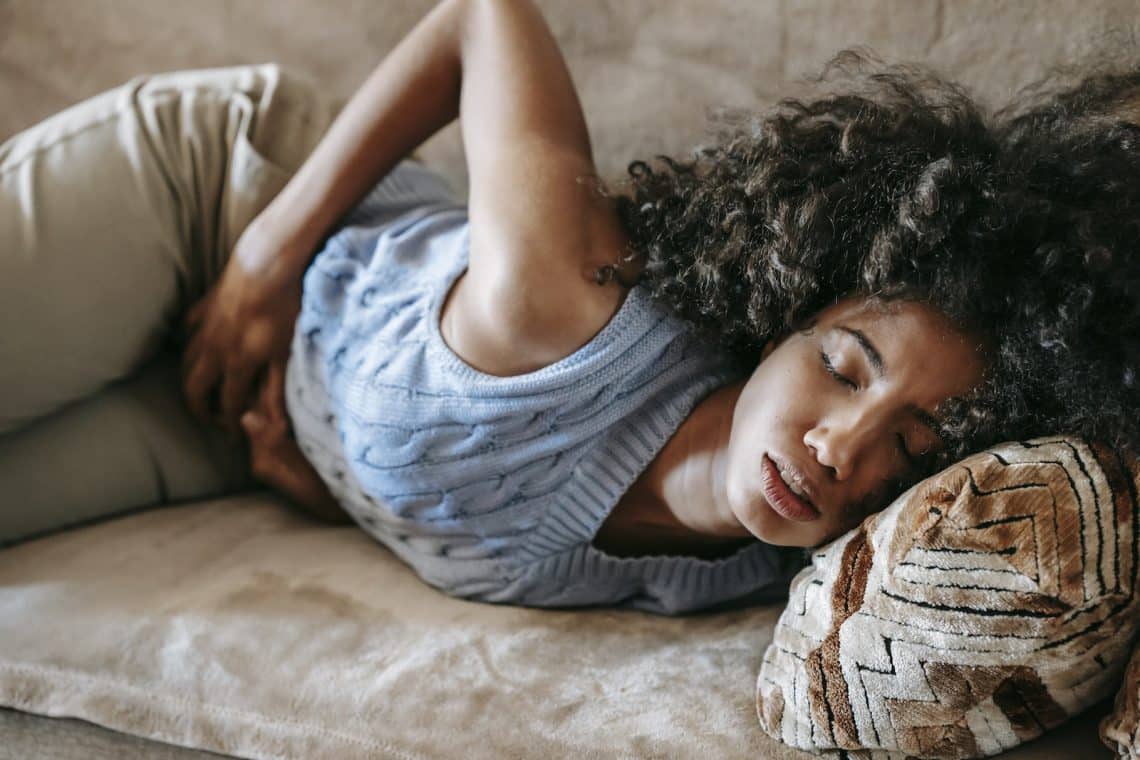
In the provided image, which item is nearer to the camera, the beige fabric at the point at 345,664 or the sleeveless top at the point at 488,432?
the beige fabric at the point at 345,664

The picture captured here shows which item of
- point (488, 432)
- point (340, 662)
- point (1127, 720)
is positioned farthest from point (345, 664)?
point (1127, 720)

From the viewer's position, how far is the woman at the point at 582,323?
824 mm

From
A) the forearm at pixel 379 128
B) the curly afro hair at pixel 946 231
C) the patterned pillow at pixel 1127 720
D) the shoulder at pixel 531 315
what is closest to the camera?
the patterned pillow at pixel 1127 720

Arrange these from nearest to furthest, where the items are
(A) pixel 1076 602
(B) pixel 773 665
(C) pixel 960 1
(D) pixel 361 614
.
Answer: (A) pixel 1076 602 < (B) pixel 773 665 < (D) pixel 361 614 < (C) pixel 960 1

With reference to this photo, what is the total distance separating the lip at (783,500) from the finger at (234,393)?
59 centimetres

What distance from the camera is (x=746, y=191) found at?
915 millimetres

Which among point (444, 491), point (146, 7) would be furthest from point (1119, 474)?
point (146, 7)

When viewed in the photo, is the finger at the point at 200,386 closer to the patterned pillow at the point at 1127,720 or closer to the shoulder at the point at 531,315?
the shoulder at the point at 531,315

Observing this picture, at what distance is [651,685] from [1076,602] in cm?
33

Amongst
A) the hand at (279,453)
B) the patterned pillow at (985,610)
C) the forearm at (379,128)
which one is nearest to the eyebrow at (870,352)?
the patterned pillow at (985,610)

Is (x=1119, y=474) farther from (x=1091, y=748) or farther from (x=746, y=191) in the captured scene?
(x=746, y=191)

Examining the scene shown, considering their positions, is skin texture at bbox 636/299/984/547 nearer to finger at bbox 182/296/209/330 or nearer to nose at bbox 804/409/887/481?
nose at bbox 804/409/887/481

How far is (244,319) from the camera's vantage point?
1152mm

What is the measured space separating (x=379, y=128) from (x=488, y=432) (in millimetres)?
354
